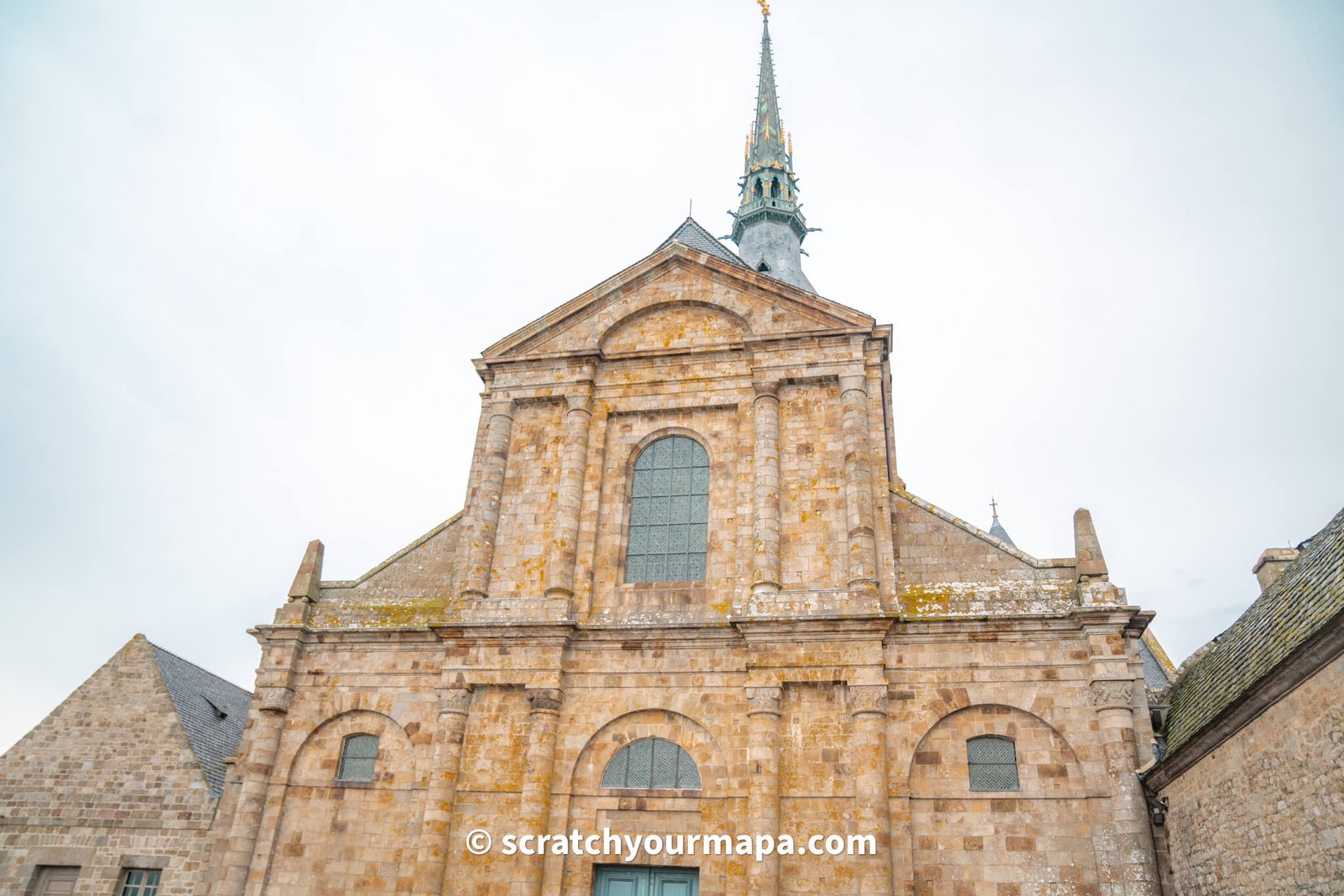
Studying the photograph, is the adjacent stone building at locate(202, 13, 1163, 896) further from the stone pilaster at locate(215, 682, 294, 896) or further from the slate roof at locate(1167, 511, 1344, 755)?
the slate roof at locate(1167, 511, 1344, 755)

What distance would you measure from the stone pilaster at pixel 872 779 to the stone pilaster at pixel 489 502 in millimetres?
6493

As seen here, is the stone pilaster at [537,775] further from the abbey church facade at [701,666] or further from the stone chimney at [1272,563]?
the stone chimney at [1272,563]

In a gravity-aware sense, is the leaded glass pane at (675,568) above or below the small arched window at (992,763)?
above

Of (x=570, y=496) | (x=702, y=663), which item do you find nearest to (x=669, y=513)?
(x=570, y=496)

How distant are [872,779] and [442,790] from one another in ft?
21.1

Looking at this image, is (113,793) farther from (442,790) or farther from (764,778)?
(764,778)

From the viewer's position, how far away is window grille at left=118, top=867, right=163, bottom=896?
16.1 meters

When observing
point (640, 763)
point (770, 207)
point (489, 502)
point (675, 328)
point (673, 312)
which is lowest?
point (640, 763)

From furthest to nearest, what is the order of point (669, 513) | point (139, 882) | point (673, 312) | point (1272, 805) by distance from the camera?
point (673, 312)
point (669, 513)
point (139, 882)
point (1272, 805)

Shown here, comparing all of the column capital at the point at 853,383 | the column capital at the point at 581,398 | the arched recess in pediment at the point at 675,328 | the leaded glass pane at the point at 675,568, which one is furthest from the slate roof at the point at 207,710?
the column capital at the point at 853,383

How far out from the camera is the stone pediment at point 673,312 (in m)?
17.6

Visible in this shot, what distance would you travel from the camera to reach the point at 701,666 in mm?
14750

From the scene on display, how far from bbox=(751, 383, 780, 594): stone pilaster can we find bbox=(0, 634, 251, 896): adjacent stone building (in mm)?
10060

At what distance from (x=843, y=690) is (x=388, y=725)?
7380 mm
